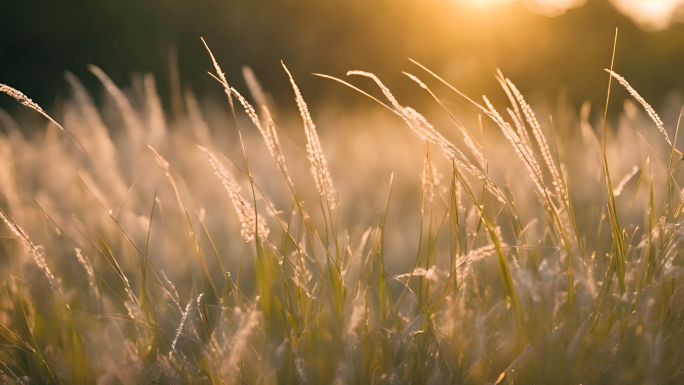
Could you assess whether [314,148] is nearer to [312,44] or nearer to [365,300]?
[365,300]

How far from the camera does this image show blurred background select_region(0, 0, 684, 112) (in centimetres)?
308

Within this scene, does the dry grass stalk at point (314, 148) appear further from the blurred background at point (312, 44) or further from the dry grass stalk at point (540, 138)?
the blurred background at point (312, 44)

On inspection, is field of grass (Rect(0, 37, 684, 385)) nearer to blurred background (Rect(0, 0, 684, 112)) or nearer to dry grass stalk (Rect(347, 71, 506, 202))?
dry grass stalk (Rect(347, 71, 506, 202))

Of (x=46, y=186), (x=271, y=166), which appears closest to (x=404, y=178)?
(x=271, y=166)

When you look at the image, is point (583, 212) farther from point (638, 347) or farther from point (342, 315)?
point (342, 315)

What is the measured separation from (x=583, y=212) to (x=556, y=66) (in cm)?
276

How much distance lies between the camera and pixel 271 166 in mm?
1348

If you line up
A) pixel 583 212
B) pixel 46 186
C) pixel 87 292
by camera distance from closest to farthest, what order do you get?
1. pixel 87 292
2. pixel 583 212
3. pixel 46 186

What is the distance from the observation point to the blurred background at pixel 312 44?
10.1 feet

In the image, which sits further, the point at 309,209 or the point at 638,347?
the point at 309,209

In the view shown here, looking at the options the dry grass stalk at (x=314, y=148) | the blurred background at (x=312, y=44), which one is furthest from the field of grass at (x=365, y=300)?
the blurred background at (x=312, y=44)

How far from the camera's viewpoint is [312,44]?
130 inches

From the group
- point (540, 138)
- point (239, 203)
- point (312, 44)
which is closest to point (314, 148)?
point (239, 203)

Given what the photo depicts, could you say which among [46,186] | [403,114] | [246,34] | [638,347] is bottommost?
[638,347]
